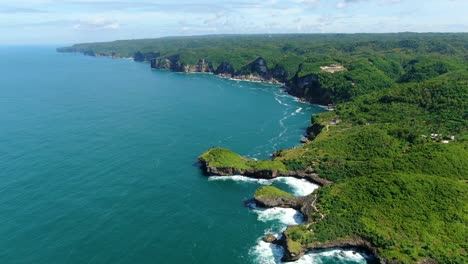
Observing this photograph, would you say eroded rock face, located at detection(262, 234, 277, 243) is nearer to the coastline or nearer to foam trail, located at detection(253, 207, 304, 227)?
the coastline

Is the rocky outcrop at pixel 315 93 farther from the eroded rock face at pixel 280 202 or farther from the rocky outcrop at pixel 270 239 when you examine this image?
the rocky outcrop at pixel 270 239

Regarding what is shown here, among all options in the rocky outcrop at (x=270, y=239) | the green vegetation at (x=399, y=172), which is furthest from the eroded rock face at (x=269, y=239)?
the green vegetation at (x=399, y=172)

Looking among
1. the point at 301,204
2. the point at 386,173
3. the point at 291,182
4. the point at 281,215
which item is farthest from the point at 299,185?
the point at 386,173

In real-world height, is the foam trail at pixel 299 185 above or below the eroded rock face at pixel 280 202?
below

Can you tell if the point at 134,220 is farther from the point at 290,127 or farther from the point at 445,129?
the point at 445,129

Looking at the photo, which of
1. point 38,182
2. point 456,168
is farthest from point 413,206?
point 38,182

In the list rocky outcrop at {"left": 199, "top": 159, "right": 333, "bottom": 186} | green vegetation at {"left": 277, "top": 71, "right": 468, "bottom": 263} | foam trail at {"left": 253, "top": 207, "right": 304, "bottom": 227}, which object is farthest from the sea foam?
foam trail at {"left": 253, "top": 207, "right": 304, "bottom": 227}
